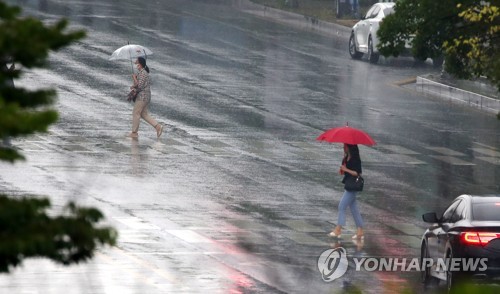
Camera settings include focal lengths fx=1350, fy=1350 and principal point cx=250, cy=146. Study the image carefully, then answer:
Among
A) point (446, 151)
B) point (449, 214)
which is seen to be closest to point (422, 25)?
point (446, 151)

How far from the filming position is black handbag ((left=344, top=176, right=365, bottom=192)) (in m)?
17.9

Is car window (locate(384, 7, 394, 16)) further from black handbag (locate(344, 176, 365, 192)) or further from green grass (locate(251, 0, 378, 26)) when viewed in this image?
black handbag (locate(344, 176, 365, 192))

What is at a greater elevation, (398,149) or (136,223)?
(136,223)

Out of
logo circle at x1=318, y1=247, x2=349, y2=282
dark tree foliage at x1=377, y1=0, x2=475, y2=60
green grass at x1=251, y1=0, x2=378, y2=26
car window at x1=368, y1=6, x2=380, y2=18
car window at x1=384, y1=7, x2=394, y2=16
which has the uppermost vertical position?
dark tree foliage at x1=377, y1=0, x2=475, y2=60

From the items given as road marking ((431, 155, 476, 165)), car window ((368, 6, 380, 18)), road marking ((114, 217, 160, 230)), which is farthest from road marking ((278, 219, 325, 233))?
car window ((368, 6, 380, 18))

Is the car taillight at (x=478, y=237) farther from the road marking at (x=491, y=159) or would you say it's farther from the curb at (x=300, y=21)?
the curb at (x=300, y=21)

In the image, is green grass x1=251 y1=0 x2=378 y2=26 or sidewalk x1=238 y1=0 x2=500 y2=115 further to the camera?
green grass x1=251 y1=0 x2=378 y2=26

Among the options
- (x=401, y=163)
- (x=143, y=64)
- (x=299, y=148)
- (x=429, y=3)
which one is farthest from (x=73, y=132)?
(x=429, y=3)

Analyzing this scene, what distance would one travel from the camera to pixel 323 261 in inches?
623

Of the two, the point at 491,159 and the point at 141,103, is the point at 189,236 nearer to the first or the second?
the point at 141,103

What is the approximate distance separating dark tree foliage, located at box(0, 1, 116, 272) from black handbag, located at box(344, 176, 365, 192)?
13.9m

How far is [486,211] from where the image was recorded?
1366 centimetres

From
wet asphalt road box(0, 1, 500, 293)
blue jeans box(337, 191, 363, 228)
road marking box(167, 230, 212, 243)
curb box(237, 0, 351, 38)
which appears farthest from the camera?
curb box(237, 0, 351, 38)

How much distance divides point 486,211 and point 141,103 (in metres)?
12.3
